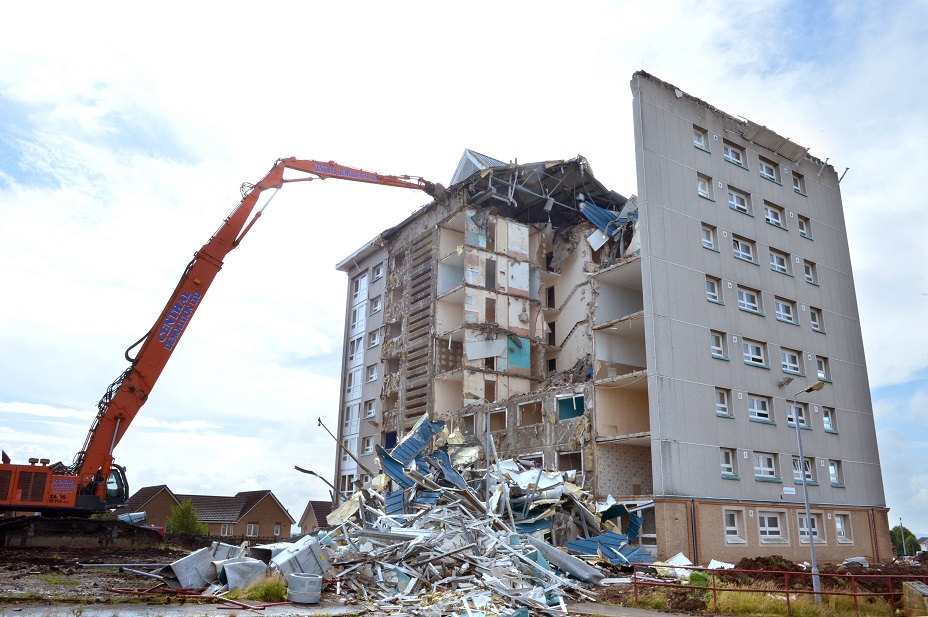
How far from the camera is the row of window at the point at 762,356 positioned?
31812mm

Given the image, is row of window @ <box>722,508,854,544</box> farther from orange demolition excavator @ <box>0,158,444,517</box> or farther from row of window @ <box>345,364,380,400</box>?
row of window @ <box>345,364,380,400</box>

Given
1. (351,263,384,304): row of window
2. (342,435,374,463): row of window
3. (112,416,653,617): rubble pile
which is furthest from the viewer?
(351,263,384,304): row of window

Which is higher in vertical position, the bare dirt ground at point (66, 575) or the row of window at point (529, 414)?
the row of window at point (529, 414)

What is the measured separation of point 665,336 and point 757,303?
23.3ft

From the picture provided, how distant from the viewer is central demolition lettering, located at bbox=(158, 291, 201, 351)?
97.6 feet

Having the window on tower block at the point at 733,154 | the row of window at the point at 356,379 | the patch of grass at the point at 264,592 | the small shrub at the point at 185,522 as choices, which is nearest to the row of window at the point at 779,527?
the window on tower block at the point at 733,154

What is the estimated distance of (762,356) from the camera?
33.2 metres

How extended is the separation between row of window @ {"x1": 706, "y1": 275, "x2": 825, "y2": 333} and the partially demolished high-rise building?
0.11 metres

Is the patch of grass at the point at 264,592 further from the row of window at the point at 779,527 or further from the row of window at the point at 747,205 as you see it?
the row of window at the point at 747,205

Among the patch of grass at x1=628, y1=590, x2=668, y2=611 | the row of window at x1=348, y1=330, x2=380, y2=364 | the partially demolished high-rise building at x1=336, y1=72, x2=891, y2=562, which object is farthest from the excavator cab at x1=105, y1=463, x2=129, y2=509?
the row of window at x1=348, y1=330, x2=380, y2=364

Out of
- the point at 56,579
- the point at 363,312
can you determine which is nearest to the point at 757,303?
the point at 363,312

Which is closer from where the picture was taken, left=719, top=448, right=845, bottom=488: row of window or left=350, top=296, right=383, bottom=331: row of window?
left=719, top=448, right=845, bottom=488: row of window

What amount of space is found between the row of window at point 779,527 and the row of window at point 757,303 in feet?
28.9

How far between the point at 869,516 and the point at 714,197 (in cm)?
1641
